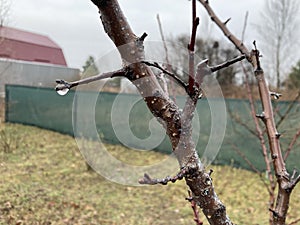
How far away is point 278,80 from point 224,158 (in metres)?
1.48

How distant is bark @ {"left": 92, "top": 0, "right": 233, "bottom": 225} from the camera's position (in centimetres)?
36

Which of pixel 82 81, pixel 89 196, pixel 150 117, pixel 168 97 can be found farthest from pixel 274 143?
pixel 89 196

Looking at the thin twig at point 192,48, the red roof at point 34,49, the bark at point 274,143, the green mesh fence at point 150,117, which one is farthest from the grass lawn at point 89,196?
the thin twig at point 192,48

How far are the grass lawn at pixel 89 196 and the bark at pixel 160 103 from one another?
2194mm

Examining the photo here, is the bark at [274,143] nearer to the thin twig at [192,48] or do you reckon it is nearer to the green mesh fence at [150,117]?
the thin twig at [192,48]

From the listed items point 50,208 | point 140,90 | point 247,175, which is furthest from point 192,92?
point 247,175

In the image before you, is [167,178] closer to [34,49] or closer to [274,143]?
[274,143]

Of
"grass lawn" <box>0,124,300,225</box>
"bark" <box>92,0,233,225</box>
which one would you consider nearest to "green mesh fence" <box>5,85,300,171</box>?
"grass lawn" <box>0,124,300,225</box>

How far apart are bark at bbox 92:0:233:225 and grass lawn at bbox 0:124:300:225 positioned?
2.19 m

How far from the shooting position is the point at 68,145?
5613 millimetres

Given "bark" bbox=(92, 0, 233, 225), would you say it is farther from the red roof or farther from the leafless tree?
the red roof

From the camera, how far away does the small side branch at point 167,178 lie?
0.34 metres

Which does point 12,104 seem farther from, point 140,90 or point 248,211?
point 140,90

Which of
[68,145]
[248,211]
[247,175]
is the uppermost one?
[68,145]
